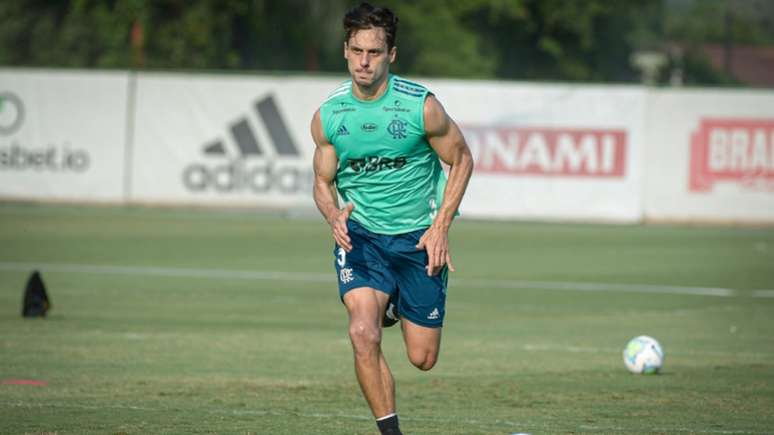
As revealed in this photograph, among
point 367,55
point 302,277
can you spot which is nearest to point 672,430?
point 367,55

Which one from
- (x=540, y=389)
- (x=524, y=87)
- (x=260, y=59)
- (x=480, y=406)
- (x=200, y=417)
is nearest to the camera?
(x=200, y=417)

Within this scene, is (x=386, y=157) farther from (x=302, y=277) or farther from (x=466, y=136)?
(x=466, y=136)

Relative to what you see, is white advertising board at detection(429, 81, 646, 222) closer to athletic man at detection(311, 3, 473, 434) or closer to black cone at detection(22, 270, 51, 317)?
black cone at detection(22, 270, 51, 317)

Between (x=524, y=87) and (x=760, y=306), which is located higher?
(x=524, y=87)

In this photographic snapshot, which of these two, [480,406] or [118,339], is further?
[118,339]

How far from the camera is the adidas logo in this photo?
3011 centimetres

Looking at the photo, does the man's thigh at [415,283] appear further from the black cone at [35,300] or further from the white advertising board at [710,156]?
the white advertising board at [710,156]

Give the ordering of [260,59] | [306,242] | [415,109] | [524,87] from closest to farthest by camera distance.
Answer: [415,109] → [306,242] → [524,87] → [260,59]

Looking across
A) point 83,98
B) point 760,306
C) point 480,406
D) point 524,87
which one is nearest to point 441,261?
point 480,406

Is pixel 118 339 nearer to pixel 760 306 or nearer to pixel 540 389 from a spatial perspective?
pixel 540 389

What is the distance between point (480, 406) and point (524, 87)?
20.5 m

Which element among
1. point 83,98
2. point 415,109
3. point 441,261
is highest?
point 83,98

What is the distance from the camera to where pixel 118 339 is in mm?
13047

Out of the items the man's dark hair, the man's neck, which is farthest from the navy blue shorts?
the man's dark hair
